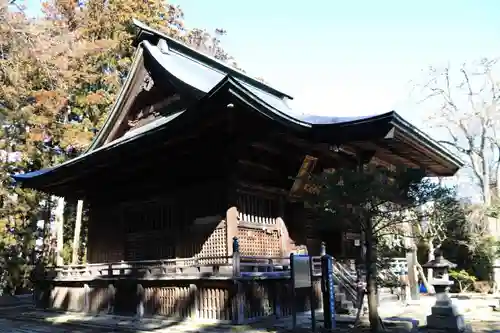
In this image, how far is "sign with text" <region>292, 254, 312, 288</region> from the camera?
25.2ft

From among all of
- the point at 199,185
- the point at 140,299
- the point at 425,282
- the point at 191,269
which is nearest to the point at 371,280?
the point at 191,269

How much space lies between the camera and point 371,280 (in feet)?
23.7

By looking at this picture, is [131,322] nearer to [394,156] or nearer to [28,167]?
[394,156]

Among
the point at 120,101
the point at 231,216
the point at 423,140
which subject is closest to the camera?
the point at 423,140

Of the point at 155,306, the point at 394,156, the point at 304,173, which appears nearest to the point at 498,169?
the point at 394,156

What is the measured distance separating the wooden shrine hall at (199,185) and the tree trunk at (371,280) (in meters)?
1.94

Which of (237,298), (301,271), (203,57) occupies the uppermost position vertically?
(203,57)

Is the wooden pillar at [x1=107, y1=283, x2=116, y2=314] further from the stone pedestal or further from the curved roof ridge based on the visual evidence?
the curved roof ridge

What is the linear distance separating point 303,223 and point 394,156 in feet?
10.6

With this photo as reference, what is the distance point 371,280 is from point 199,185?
17.7 feet

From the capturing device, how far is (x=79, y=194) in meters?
15.7

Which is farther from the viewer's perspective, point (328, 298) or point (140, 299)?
point (140, 299)

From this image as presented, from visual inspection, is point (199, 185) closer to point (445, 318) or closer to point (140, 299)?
point (140, 299)

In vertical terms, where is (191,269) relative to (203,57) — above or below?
below
